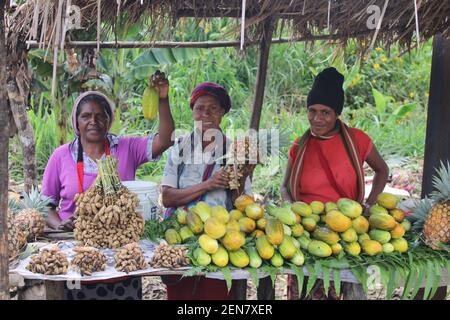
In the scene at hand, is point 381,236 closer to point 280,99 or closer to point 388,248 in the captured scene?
point 388,248

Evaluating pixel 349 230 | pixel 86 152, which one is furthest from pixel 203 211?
pixel 86 152

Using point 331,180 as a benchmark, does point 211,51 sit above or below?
above

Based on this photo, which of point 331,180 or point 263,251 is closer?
point 263,251

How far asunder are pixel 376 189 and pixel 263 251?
1.54 metres

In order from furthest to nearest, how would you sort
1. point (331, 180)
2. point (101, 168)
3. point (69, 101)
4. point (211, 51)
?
point (211, 51)
point (69, 101)
point (331, 180)
point (101, 168)

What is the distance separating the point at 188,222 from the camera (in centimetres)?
325

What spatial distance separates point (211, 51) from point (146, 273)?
6.60 metres

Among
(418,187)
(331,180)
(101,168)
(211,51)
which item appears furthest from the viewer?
(211,51)

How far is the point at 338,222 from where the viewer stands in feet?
10.3

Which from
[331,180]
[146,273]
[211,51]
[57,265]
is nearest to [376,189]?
[331,180]

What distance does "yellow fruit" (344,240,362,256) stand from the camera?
3084 mm

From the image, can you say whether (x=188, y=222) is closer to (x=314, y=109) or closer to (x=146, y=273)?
(x=146, y=273)

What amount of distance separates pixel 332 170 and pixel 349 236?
37.7 inches

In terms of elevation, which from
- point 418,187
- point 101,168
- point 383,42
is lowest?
point 418,187
